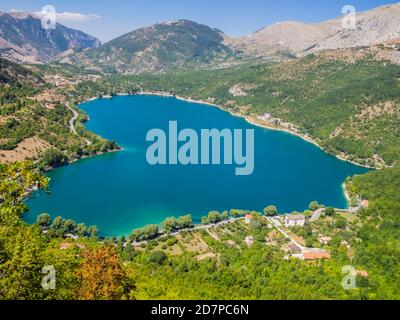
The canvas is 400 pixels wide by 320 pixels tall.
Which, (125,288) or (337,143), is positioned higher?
(337,143)

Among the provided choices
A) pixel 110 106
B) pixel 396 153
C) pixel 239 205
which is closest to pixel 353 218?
pixel 239 205

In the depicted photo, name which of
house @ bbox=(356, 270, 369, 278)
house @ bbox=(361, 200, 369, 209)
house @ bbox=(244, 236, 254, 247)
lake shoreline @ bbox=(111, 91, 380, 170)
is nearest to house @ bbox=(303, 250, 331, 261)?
house @ bbox=(356, 270, 369, 278)

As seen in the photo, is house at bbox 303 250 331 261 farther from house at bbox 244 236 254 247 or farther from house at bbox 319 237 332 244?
house at bbox 244 236 254 247

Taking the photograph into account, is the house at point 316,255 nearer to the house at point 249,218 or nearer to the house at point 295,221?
the house at point 295,221

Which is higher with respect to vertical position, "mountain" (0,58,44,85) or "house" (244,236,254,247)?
"mountain" (0,58,44,85)

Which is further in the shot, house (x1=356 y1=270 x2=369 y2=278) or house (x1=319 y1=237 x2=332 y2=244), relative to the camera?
house (x1=319 y1=237 x2=332 y2=244)
